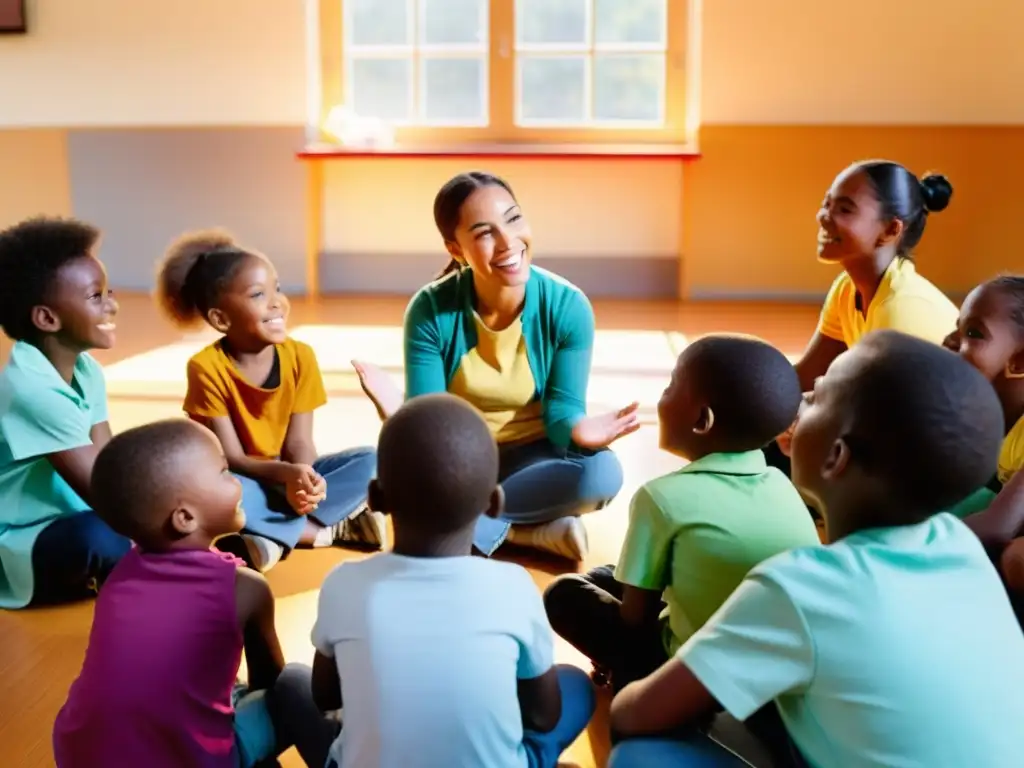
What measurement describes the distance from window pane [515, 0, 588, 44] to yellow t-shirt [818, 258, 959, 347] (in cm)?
327

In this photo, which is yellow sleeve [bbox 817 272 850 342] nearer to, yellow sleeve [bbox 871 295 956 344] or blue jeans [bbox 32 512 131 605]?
yellow sleeve [bbox 871 295 956 344]

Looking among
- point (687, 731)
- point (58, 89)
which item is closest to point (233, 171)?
point (58, 89)

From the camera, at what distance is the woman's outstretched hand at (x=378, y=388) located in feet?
6.53

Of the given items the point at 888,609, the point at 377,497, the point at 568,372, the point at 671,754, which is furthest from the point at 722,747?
the point at 568,372

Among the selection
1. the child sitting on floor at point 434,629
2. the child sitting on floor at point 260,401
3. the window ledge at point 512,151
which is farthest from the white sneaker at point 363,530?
the window ledge at point 512,151

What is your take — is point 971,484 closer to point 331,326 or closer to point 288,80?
point 331,326

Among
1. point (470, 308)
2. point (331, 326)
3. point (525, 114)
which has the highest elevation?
point (525, 114)

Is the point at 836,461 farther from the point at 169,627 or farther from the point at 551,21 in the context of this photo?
the point at 551,21

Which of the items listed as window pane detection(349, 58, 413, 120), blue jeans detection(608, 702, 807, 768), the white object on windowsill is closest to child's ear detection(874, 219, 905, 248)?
blue jeans detection(608, 702, 807, 768)

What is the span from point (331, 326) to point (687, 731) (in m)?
3.57

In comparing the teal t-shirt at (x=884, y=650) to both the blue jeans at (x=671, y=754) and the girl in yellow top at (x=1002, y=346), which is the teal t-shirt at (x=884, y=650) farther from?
the girl in yellow top at (x=1002, y=346)

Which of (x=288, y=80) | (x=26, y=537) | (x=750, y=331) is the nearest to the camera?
(x=26, y=537)

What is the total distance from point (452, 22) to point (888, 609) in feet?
15.7

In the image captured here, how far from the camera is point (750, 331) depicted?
4.32 m
